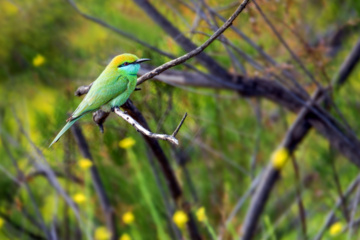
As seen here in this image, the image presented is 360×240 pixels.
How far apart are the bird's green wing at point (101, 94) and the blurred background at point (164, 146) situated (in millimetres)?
1069

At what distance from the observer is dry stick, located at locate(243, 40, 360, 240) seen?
291 centimetres

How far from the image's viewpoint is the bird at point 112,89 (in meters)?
1.56

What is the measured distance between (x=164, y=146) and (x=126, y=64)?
1.25 metres

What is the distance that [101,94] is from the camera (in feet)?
5.16

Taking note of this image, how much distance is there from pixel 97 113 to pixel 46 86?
84.5 inches

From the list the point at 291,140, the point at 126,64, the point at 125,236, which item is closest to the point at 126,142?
the point at 125,236

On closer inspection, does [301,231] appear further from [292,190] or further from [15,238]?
[15,238]

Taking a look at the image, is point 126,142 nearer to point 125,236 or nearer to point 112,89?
point 125,236

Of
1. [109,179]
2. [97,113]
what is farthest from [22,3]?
[97,113]

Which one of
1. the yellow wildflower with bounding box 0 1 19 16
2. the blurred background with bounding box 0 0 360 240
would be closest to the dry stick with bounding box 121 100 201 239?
the blurred background with bounding box 0 0 360 240

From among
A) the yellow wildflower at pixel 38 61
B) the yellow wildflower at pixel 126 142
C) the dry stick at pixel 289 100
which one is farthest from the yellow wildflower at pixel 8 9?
the dry stick at pixel 289 100

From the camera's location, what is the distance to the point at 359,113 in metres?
3.35

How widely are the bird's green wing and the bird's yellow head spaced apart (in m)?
0.02

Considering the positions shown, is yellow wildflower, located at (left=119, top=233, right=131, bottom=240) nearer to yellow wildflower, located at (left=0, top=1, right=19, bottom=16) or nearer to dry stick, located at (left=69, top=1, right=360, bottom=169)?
dry stick, located at (left=69, top=1, right=360, bottom=169)
